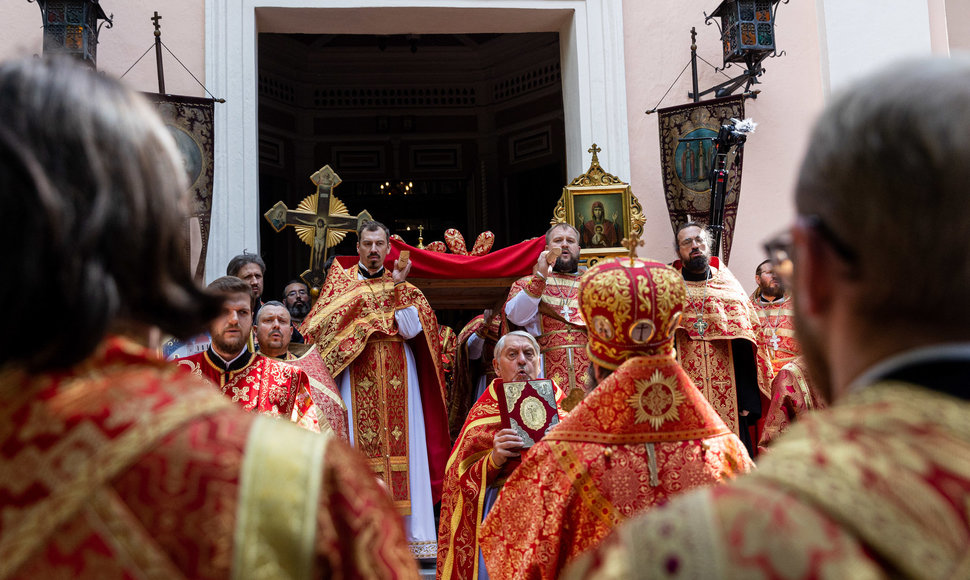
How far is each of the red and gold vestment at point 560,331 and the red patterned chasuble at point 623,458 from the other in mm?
4355

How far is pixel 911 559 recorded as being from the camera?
3.27ft

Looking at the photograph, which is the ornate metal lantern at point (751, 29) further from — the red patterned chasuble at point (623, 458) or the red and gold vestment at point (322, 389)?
the red patterned chasuble at point (623, 458)

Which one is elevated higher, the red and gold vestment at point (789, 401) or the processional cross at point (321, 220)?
the processional cross at point (321, 220)

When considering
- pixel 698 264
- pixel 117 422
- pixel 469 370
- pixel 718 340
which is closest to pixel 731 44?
pixel 698 264

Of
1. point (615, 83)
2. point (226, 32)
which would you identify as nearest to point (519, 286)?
point (615, 83)

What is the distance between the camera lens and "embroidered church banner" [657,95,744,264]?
9266 millimetres

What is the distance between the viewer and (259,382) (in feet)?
17.5

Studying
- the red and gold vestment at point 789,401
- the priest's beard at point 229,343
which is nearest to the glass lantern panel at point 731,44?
the red and gold vestment at point 789,401

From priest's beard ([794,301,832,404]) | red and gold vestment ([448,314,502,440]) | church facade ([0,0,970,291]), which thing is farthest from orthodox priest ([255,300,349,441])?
priest's beard ([794,301,832,404])

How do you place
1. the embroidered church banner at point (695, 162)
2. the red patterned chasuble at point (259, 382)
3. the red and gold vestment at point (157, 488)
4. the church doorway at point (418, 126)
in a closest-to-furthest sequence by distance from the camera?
the red and gold vestment at point (157, 488), the red patterned chasuble at point (259, 382), the embroidered church banner at point (695, 162), the church doorway at point (418, 126)

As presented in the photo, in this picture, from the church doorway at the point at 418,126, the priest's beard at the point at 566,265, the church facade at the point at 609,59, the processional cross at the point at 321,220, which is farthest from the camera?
the church doorway at the point at 418,126

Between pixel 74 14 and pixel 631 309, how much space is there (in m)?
6.91

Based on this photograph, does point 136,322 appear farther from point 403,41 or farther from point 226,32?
point 403,41

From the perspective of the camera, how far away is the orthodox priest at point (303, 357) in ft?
20.7
